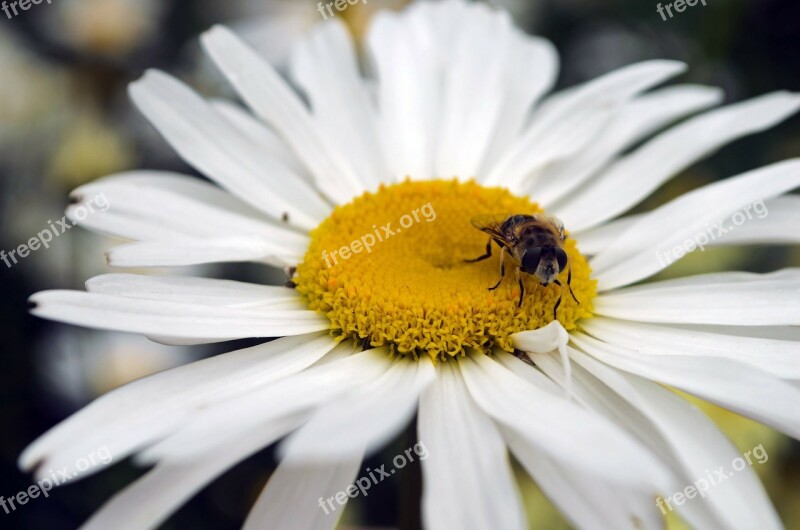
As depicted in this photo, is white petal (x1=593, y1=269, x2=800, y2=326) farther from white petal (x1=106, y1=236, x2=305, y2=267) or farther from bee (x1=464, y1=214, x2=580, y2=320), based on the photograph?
white petal (x1=106, y1=236, x2=305, y2=267)

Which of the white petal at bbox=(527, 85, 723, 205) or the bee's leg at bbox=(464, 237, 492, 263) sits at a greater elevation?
the white petal at bbox=(527, 85, 723, 205)

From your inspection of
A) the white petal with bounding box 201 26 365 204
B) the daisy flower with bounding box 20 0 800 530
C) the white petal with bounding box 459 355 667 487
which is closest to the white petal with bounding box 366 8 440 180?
the daisy flower with bounding box 20 0 800 530

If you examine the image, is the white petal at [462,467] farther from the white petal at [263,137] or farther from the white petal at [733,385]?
the white petal at [263,137]

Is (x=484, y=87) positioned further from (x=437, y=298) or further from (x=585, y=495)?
(x=585, y=495)
